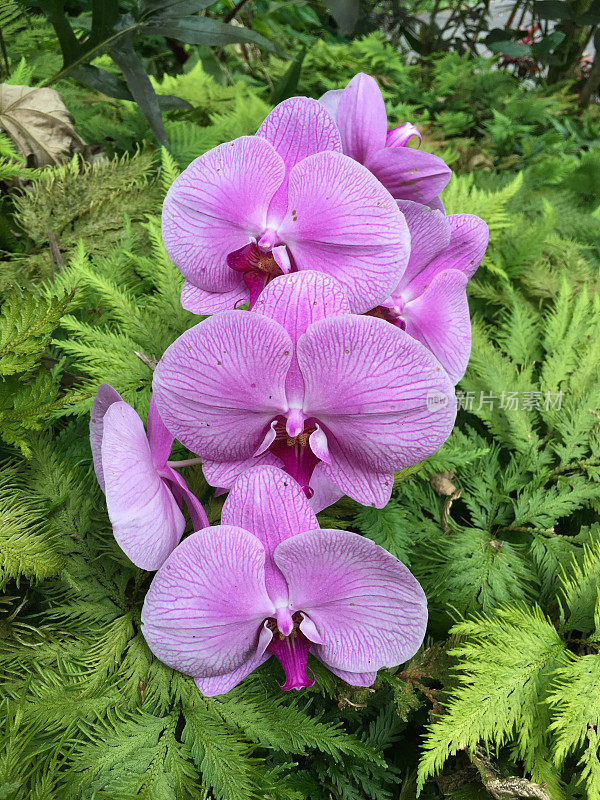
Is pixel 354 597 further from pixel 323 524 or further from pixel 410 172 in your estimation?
pixel 410 172

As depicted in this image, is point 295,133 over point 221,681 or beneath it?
over

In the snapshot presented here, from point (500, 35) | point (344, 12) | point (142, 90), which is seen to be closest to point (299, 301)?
point (142, 90)

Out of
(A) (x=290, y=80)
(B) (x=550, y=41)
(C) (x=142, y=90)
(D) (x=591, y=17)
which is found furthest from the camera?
(B) (x=550, y=41)

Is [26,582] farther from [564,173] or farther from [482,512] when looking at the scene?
[564,173]

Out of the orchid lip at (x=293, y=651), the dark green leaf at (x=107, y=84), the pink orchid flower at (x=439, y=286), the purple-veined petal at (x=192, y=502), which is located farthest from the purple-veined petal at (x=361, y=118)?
the dark green leaf at (x=107, y=84)

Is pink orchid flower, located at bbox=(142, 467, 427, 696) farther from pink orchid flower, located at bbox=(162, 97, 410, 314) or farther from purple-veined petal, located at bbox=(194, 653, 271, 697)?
pink orchid flower, located at bbox=(162, 97, 410, 314)

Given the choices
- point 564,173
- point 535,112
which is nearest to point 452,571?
point 564,173

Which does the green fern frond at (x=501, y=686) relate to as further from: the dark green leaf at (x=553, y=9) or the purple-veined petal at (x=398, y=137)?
the dark green leaf at (x=553, y=9)

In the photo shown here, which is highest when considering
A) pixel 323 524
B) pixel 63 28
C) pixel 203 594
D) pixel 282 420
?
pixel 63 28
